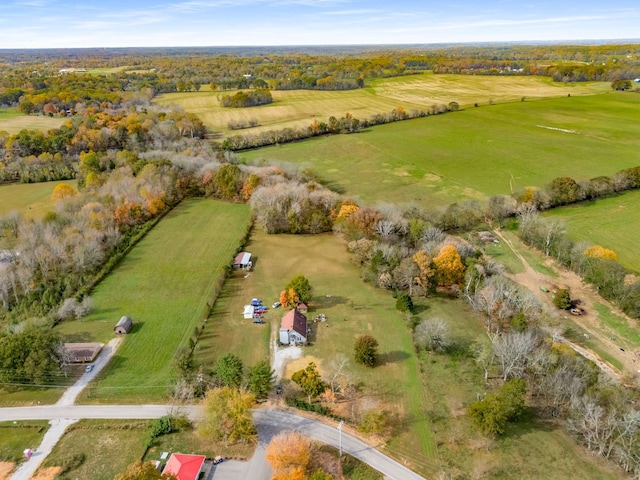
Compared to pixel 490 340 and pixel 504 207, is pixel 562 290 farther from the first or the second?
pixel 504 207

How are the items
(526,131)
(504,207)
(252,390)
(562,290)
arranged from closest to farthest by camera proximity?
1. (252,390)
2. (562,290)
3. (504,207)
4. (526,131)

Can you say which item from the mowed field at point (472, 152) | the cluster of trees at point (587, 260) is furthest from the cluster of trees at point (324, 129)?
the cluster of trees at point (587, 260)

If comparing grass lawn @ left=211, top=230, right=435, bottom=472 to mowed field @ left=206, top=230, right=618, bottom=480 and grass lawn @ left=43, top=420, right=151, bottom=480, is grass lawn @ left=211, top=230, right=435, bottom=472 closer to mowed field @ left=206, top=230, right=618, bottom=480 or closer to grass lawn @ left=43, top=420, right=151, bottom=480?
mowed field @ left=206, top=230, right=618, bottom=480

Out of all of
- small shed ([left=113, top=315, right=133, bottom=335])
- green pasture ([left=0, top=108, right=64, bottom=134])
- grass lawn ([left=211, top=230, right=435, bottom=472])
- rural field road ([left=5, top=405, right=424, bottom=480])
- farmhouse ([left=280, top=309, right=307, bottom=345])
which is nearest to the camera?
rural field road ([left=5, top=405, right=424, bottom=480])

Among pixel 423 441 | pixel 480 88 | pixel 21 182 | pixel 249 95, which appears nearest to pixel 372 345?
pixel 423 441

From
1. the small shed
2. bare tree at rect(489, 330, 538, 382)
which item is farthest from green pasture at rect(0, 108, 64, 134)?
bare tree at rect(489, 330, 538, 382)

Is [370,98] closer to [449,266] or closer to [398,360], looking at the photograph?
[449,266]
